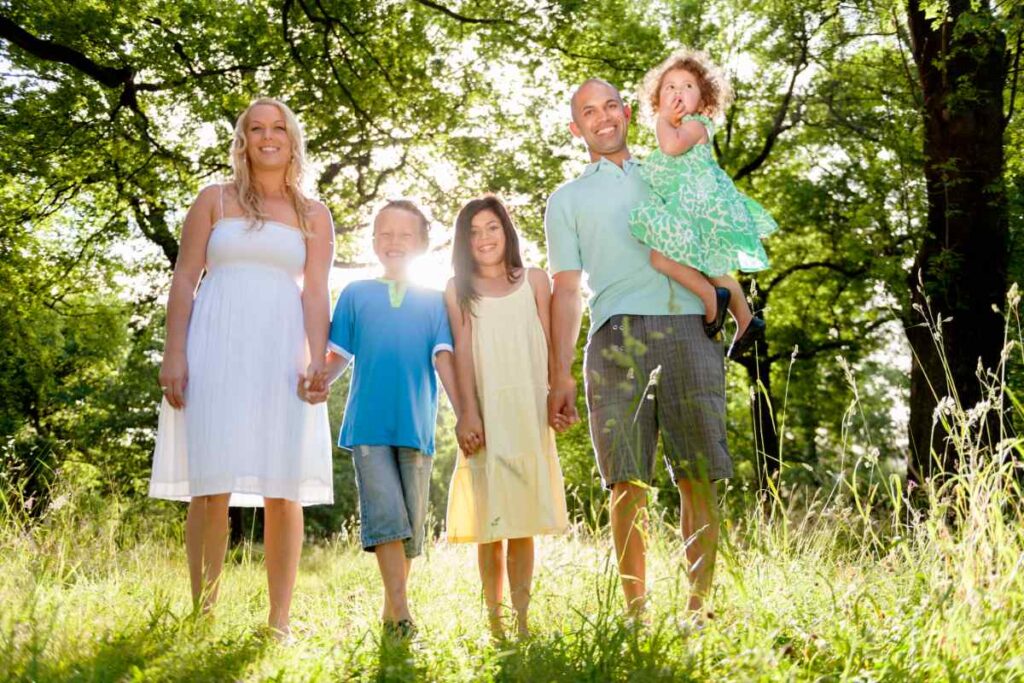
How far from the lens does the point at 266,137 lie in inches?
171

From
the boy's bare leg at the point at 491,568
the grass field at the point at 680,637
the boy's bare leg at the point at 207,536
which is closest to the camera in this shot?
the grass field at the point at 680,637

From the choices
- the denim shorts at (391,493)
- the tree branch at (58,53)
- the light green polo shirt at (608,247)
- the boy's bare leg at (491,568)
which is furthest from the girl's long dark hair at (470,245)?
the tree branch at (58,53)

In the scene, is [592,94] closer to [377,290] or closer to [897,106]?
[377,290]

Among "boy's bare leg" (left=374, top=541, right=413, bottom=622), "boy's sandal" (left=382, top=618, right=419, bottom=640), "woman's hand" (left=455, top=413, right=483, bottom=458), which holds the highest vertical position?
"woman's hand" (left=455, top=413, right=483, bottom=458)

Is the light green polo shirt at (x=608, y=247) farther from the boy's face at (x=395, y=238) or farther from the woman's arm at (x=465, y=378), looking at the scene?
the boy's face at (x=395, y=238)

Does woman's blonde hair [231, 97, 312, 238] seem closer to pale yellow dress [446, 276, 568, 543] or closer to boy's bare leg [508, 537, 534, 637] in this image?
pale yellow dress [446, 276, 568, 543]

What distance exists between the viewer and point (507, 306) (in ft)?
14.3

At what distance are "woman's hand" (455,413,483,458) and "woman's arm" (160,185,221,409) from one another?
1066 millimetres

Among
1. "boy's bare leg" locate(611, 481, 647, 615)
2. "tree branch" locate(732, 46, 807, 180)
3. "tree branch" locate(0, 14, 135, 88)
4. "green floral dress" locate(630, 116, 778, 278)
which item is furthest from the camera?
"tree branch" locate(732, 46, 807, 180)

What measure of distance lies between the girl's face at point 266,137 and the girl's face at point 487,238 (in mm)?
835

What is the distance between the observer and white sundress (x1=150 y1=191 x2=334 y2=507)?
407 centimetres

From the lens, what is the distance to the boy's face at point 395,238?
4.68 meters

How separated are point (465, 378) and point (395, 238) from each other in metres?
0.77

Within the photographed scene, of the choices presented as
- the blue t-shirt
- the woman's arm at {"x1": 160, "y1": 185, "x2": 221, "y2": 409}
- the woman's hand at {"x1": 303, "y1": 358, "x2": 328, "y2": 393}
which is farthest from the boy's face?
the woman's arm at {"x1": 160, "y1": 185, "x2": 221, "y2": 409}
